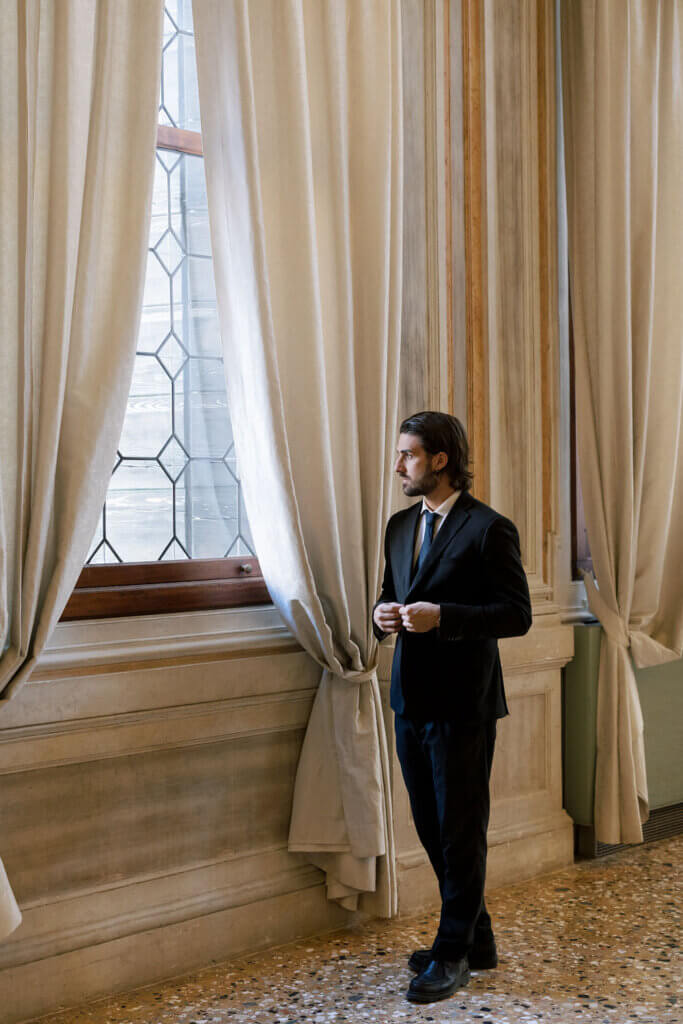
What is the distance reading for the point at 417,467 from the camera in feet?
9.86

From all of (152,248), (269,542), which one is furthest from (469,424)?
(152,248)

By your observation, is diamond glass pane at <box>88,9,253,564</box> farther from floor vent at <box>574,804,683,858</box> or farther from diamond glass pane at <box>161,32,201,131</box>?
floor vent at <box>574,804,683,858</box>

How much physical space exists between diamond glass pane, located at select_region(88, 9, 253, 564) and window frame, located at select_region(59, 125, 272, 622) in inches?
1.8

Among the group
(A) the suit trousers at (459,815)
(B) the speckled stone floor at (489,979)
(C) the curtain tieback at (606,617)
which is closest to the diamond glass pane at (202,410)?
(A) the suit trousers at (459,815)

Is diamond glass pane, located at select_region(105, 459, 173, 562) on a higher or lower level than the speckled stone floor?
higher

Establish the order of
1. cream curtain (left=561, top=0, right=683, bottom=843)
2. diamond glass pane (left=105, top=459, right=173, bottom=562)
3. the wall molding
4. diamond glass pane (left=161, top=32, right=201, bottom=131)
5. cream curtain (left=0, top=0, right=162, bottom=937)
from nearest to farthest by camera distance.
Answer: cream curtain (left=0, top=0, right=162, bottom=937) < the wall molding < diamond glass pane (left=105, top=459, right=173, bottom=562) < diamond glass pane (left=161, top=32, right=201, bottom=131) < cream curtain (left=561, top=0, right=683, bottom=843)

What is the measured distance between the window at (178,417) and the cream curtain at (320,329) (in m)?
0.16

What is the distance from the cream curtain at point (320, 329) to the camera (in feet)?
10.1

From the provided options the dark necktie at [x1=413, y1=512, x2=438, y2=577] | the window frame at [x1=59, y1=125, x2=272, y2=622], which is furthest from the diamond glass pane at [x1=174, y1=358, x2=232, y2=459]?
the dark necktie at [x1=413, y1=512, x2=438, y2=577]

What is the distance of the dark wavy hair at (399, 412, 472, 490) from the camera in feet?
9.83

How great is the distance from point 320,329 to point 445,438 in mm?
524

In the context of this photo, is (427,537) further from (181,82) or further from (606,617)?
(181,82)

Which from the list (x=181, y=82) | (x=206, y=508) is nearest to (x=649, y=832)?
(x=206, y=508)

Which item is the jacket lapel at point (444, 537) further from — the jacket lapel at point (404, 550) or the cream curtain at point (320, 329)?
the cream curtain at point (320, 329)
